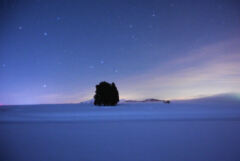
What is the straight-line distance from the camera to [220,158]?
3.68 metres

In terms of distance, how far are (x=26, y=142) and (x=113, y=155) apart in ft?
11.4

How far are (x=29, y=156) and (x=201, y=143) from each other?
5.15 m

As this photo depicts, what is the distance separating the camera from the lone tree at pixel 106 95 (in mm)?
30500

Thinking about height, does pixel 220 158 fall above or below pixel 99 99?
below

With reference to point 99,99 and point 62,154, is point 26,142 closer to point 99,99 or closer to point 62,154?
point 62,154

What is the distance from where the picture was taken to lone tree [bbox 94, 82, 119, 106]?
30500 millimetres

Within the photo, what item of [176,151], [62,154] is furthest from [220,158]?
[62,154]

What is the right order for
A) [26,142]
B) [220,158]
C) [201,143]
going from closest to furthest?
[220,158] < [201,143] < [26,142]

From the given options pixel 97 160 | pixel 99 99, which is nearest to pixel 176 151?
pixel 97 160

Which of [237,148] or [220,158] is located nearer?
[220,158]

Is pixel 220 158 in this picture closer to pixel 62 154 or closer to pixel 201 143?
pixel 201 143

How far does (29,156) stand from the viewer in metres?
4.09

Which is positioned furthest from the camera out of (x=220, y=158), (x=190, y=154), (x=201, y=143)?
(x=201, y=143)

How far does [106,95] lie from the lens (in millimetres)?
30562
